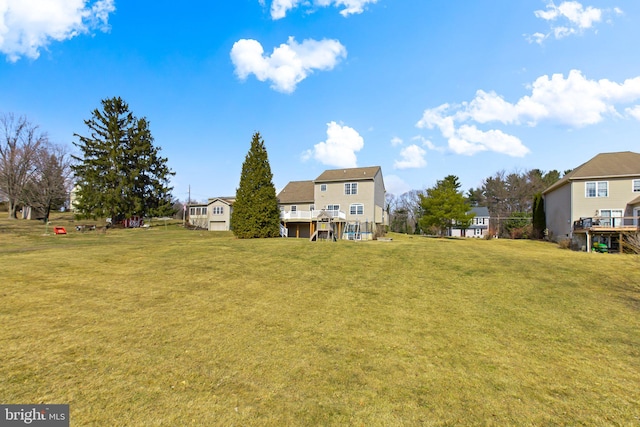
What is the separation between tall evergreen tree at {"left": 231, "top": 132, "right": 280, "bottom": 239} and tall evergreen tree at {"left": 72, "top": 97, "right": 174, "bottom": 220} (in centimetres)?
1879

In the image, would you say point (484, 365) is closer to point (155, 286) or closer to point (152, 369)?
point (152, 369)

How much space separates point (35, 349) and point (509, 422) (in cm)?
685

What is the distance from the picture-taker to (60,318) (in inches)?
242

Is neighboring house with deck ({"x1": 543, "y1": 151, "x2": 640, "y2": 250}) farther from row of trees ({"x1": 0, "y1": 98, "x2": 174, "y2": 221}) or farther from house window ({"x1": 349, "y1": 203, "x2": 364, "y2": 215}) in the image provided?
row of trees ({"x1": 0, "y1": 98, "x2": 174, "y2": 221})

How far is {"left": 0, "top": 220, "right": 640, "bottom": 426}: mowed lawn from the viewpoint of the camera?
3.70 metres

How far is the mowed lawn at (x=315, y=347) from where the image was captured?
12.1 feet

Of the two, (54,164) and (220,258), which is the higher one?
(54,164)

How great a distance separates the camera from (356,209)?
3288cm

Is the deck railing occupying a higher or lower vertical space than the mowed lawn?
higher

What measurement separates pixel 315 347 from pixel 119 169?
130 ft

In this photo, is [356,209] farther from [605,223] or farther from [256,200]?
[605,223]

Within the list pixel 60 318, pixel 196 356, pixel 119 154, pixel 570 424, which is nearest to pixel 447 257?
pixel 570 424

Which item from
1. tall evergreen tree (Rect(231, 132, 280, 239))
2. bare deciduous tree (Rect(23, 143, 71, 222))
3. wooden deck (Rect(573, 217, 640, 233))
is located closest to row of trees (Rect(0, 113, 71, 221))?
bare deciduous tree (Rect(23, 143, 71, 222))

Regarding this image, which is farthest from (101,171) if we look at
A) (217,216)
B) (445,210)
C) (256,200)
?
(445,210)
